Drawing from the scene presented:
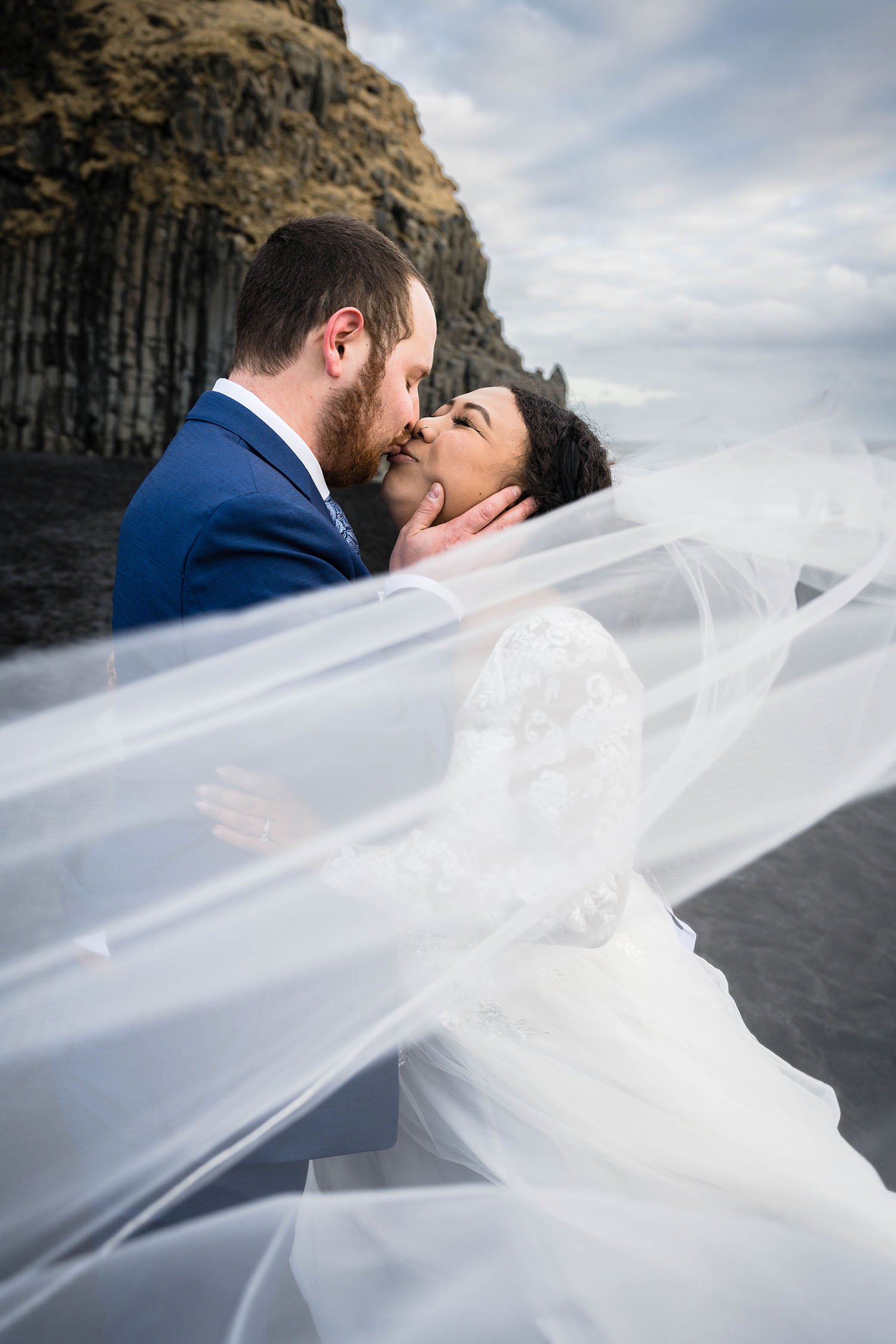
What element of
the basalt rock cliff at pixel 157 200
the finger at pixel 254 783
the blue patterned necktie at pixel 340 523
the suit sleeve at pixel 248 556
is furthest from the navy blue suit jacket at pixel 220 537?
the basalt rock cliff at pixel 157 200

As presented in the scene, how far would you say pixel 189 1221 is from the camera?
→ 4.39 ft

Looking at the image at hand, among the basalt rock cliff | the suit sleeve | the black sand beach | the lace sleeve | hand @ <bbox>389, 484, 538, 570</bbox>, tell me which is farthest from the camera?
the basalt rock cliff

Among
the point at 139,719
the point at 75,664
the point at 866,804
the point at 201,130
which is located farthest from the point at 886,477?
the point at 201,130

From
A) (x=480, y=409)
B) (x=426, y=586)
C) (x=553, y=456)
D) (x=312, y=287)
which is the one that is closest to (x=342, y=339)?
(x=312, y=287)

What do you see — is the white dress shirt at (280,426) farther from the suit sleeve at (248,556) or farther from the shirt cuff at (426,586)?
the suit sleeve at (248,556)

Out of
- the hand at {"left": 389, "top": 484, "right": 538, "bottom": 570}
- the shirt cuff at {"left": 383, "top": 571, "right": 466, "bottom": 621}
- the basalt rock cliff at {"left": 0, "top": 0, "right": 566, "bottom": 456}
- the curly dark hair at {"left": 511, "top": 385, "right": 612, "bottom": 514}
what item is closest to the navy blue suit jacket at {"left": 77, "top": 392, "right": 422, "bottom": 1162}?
the shirt cuff at {"left": 383, "top": 571, "right": 466, "bottom": 621}

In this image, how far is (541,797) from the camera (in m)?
1.52

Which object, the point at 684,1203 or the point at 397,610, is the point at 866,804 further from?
the point at 397,610

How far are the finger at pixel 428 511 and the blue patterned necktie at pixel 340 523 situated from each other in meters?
0.22

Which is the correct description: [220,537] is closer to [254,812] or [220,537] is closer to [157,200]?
[254,812]

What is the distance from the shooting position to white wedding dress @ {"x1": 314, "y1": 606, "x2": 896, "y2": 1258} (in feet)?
4.66

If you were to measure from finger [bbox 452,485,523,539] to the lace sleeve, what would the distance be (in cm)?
31

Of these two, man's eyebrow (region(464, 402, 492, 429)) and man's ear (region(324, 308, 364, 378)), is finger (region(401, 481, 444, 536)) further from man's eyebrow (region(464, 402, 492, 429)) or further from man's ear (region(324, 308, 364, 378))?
man's ear (region(324, 308, 364, 378))

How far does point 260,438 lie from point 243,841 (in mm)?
597
